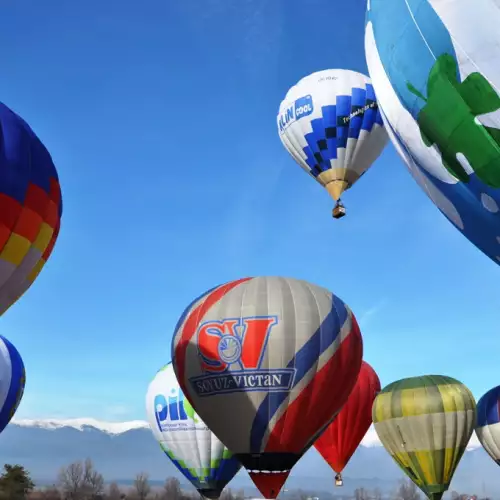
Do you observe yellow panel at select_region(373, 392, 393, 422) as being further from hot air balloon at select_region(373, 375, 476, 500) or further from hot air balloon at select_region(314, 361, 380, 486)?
hot air balloon at select_region(314, 361, 380, 486)

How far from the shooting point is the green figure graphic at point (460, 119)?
684 cm

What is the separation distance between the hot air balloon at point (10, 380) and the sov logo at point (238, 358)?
938 cm

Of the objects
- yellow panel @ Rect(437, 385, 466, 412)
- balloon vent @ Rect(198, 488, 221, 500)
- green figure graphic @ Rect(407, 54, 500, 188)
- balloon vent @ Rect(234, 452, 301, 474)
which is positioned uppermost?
green figure graphic @ Rect(407, 54, 500, 188)

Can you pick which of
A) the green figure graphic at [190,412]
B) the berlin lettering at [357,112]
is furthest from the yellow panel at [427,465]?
the berlin lettering at [357,112]

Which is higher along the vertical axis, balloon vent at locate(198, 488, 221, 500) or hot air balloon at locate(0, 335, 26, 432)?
hot air balloon at locate(0, 335, 26, 432)

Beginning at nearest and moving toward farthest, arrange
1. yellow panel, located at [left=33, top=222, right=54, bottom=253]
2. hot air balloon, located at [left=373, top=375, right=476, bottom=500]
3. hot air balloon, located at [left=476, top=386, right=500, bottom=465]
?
yellow panel, located at [left=33, top=222, right=54, bottom=253] < hot air balloon, located at [left=373, top=375, right=476, bottom=500] < hot air balloon, located at [left=476, top=386, right=500, bottom=465]

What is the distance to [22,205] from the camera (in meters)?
12.8

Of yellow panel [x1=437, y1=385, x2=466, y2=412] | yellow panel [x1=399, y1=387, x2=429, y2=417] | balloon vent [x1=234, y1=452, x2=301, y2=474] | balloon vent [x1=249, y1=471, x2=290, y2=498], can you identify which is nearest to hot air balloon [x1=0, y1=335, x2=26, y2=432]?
balloon vent [x1=234, y1=452, x2=301, y2=474]

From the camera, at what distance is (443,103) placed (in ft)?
23.7

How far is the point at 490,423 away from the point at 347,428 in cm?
537

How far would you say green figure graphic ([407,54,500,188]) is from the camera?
6.84m

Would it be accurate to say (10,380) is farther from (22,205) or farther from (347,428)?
(347,428)

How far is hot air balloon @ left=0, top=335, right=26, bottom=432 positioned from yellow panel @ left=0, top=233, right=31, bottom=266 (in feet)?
35.1

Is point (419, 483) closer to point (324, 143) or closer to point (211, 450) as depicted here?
point (211, 450)
